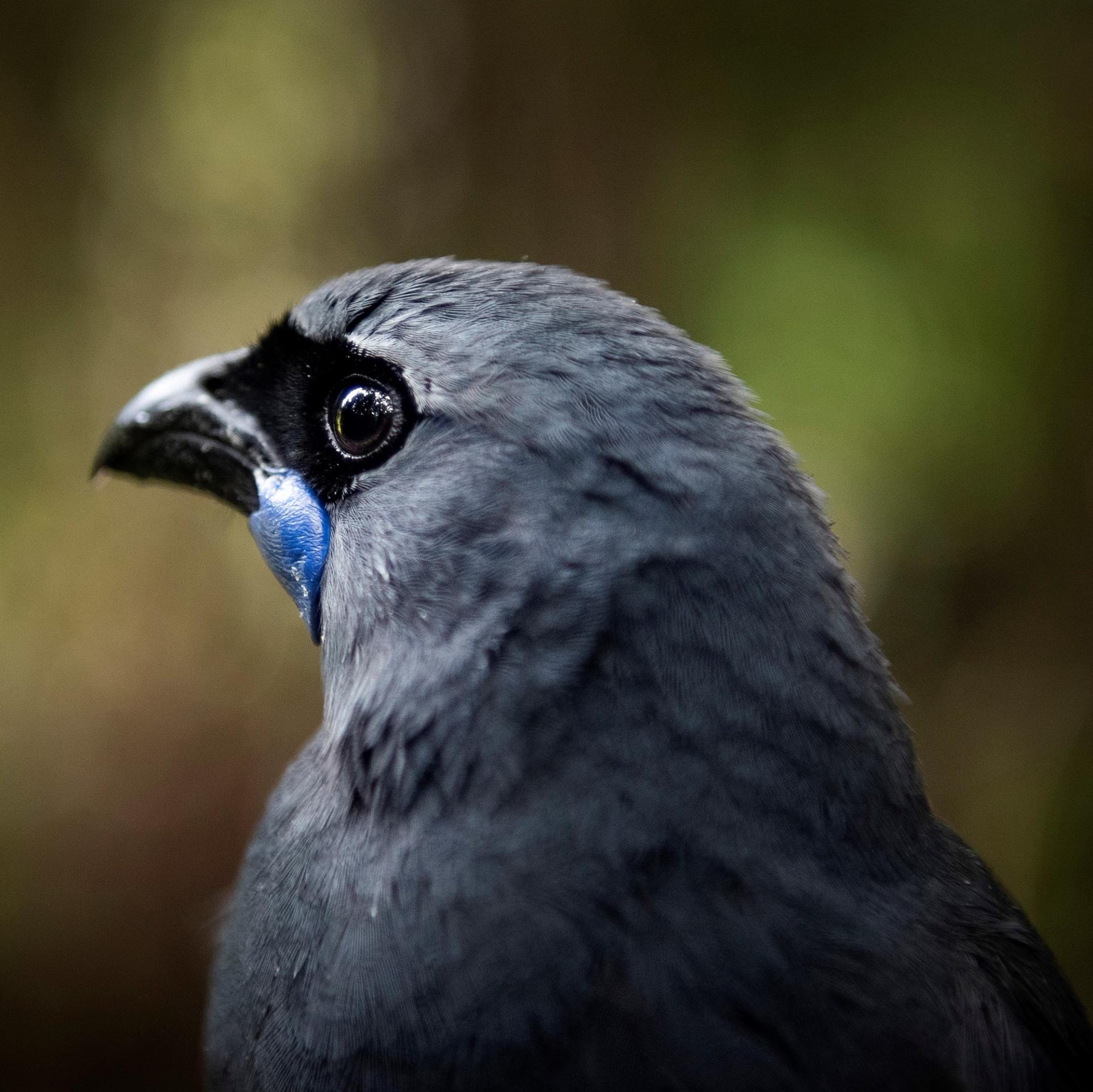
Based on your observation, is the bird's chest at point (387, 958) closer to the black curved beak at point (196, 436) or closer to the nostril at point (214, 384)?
the black curved beak at point (196, 436)

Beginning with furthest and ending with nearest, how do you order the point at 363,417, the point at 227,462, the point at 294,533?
the point at 227,462 → the point at 294,533 → the point at 363,417

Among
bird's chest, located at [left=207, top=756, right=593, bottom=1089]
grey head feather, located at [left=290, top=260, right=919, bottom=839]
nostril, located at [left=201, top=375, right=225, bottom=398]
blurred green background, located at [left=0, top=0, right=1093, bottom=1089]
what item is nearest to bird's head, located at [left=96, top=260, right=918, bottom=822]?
grey head feather, located at [left=290, top=260, right=919, bottom=839]

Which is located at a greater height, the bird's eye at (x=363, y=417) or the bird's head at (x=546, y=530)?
the bird's eye at (x=363, y=417)

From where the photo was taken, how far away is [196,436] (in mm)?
2084

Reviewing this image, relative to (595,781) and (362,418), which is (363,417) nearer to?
(362,418)

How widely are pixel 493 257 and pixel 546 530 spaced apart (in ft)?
12.2

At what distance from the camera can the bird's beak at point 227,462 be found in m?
1.87

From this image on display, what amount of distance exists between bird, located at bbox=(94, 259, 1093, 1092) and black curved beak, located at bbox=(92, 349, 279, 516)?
1.06 feet

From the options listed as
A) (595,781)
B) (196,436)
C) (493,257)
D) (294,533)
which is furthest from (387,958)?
(493,257)

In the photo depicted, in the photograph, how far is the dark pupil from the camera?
5.69ft

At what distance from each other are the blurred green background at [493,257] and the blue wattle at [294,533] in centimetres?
271

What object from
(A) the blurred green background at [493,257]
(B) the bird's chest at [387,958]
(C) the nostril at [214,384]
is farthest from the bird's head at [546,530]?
(A) the blurred green background at [493,257]

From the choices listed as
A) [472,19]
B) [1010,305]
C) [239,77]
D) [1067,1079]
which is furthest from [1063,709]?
[239,77]

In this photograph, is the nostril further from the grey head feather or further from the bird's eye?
the grey head feather
